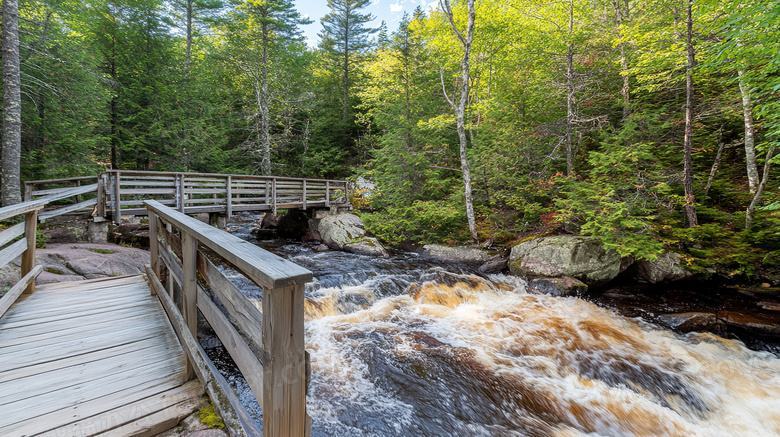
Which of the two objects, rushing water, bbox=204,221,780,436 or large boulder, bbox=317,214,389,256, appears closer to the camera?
rushing water, bbox=204,221,780,436

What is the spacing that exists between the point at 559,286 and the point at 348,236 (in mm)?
7108

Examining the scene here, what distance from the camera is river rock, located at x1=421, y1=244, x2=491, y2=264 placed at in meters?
9.34

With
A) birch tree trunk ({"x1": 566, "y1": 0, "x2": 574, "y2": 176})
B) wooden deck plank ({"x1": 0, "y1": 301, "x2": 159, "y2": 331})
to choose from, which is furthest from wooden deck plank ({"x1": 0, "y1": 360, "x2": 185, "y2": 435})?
birch tree trunk ({"x1": 566, "y1": 0, "x2": 574, "y2": 176})

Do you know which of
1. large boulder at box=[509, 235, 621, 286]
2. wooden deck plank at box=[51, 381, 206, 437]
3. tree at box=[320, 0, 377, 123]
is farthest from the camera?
tree at box=[320, 0, 377, 123]

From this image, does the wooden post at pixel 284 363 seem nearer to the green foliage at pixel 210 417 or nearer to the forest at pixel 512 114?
the green foliage at pixel 210 417

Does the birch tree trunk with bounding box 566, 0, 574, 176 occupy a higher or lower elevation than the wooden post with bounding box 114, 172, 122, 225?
higher

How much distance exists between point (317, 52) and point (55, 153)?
1945cm

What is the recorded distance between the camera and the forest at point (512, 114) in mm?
6750

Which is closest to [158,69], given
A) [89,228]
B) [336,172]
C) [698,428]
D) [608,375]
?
[89,228]

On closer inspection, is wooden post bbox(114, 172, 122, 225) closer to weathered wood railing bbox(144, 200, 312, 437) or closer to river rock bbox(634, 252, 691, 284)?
weathered wood railing bbox(144, 200, 312, 437)

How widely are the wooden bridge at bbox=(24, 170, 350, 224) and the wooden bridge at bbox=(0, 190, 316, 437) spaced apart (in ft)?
6.85

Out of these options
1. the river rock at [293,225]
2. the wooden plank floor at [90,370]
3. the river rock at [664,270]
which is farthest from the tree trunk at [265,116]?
the river rock at [664,270]

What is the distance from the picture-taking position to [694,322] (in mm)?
5477

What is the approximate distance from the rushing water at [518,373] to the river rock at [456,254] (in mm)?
2712
